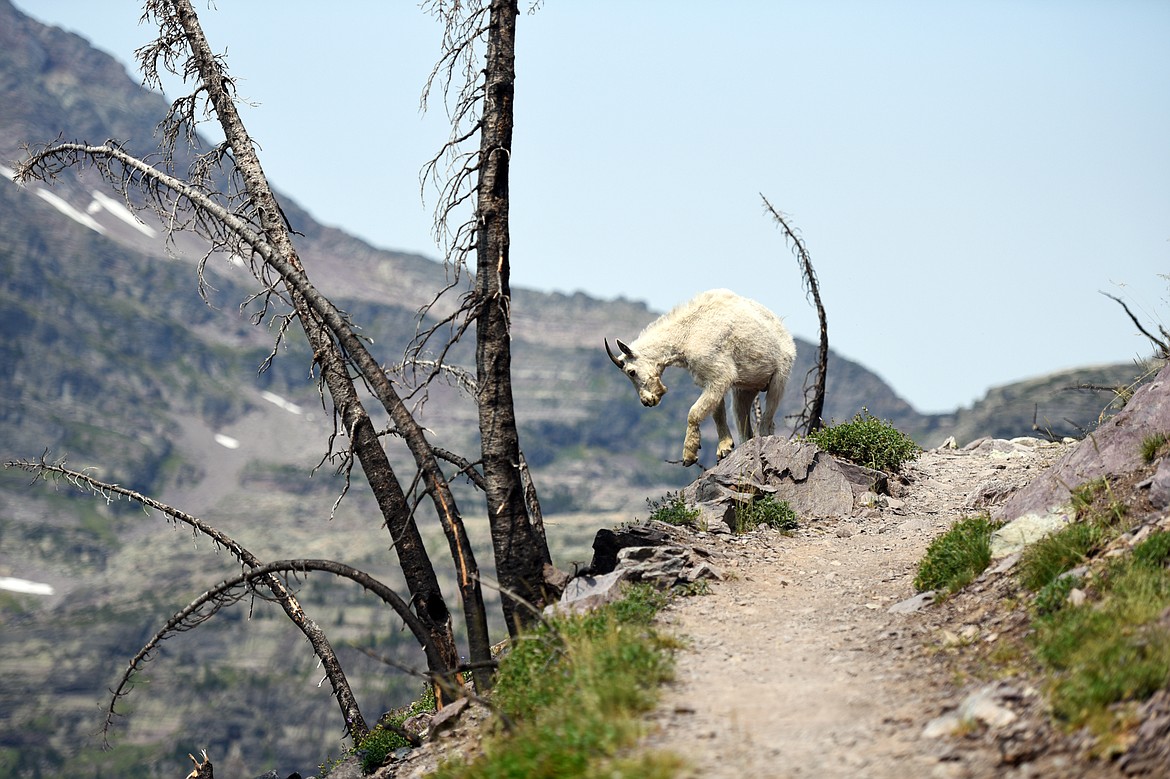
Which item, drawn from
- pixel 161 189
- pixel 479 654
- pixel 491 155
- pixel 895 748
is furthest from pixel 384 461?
pixel 895 748

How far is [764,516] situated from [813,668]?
721 centimetres

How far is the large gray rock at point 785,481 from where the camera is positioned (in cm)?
2000

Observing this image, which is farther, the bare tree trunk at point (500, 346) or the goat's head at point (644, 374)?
the goat's head at point (644, 374)

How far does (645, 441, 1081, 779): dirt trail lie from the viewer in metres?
9.38

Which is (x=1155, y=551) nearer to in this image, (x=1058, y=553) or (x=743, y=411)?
(x=1058, y=553)

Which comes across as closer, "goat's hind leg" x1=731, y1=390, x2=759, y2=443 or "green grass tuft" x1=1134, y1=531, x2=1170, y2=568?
"green grass tuft" x1=1134, y1=531, x2=1170, y2=568

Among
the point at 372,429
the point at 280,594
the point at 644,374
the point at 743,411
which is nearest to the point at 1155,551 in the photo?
the point at 372,429

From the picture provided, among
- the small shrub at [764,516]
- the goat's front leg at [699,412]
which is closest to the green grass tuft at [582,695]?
the small shrub at [764,516]

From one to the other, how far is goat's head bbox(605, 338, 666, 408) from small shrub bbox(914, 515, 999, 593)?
25.1 ft

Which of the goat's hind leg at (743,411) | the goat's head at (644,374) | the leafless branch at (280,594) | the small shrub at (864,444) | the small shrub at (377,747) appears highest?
the goat's head at (644,374)

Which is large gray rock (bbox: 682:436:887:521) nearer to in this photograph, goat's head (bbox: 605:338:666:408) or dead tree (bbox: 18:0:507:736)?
goat's head (bbox: 605:338:666:408)

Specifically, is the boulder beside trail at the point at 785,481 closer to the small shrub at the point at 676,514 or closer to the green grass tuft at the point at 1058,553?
the small shrub at the point at 676,514

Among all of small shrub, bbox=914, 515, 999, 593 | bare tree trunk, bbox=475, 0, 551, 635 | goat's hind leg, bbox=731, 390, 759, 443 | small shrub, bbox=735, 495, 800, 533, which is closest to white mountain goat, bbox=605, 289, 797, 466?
goat's hind leg, bbox=731, 390, 759, 443

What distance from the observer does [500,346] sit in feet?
49.4
